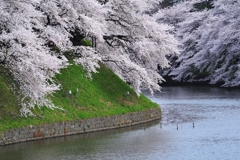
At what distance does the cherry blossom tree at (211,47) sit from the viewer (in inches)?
2475

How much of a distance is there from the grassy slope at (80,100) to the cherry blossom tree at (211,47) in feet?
89.3

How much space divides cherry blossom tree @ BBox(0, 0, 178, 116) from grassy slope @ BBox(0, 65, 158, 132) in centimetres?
58

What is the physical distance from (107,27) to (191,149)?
1578cm

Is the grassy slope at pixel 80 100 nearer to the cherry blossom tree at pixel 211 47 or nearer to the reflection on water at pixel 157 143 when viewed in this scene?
the reflection on water at pixel 157 143

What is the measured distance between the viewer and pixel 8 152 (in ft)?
77.6

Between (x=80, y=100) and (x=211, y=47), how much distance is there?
3868 cm

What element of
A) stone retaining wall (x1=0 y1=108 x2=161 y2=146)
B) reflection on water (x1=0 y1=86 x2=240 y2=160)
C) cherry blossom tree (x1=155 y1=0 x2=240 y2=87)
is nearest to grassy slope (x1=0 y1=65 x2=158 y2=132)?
stone retaining wall (x1=0 y1=108 x2=161 y2=146)

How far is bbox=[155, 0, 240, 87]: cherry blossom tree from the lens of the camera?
206 feet

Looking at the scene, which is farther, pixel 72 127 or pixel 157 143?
pixel 72 127

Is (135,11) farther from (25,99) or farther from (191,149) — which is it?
(191,149)

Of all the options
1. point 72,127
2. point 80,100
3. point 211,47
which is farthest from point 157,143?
point 211,47

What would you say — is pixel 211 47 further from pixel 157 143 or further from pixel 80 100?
pixel 157 143

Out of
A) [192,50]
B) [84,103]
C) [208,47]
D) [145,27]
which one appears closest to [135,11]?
[145,27]

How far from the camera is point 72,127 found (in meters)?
Result: 28.8
